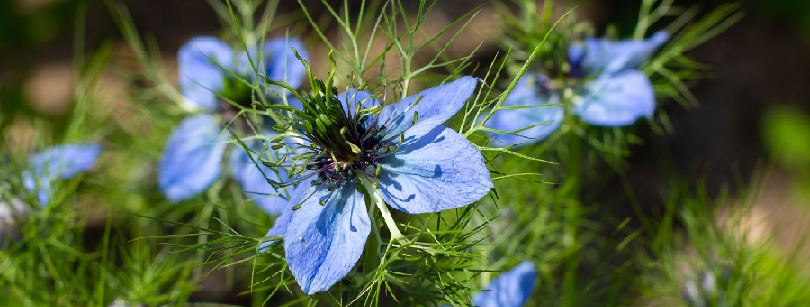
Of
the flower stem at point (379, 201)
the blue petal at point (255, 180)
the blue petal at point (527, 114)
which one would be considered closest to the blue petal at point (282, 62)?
the blue petal at point (255, 180)

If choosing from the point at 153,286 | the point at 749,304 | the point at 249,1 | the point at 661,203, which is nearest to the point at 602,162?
the point at 661,203

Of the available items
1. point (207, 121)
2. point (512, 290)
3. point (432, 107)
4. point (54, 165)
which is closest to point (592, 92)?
point (512, 290)

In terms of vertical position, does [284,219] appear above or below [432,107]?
below

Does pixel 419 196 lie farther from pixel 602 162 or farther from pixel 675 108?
pixel 675 108

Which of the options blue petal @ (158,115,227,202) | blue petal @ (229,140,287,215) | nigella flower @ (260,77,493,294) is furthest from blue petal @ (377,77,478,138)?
blue petal @ (158,115,227,202)

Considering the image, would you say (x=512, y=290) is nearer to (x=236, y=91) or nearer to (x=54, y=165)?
(x=236, y=91)

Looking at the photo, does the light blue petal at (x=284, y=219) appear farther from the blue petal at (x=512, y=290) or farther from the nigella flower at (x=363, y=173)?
the blue petal at (x=512, y=290)

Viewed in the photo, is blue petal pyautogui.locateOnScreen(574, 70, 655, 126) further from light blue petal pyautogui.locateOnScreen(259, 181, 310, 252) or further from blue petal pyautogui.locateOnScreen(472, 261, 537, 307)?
light blue petal pyautogui.locateOnScreen(259, 181, 310, 252)
